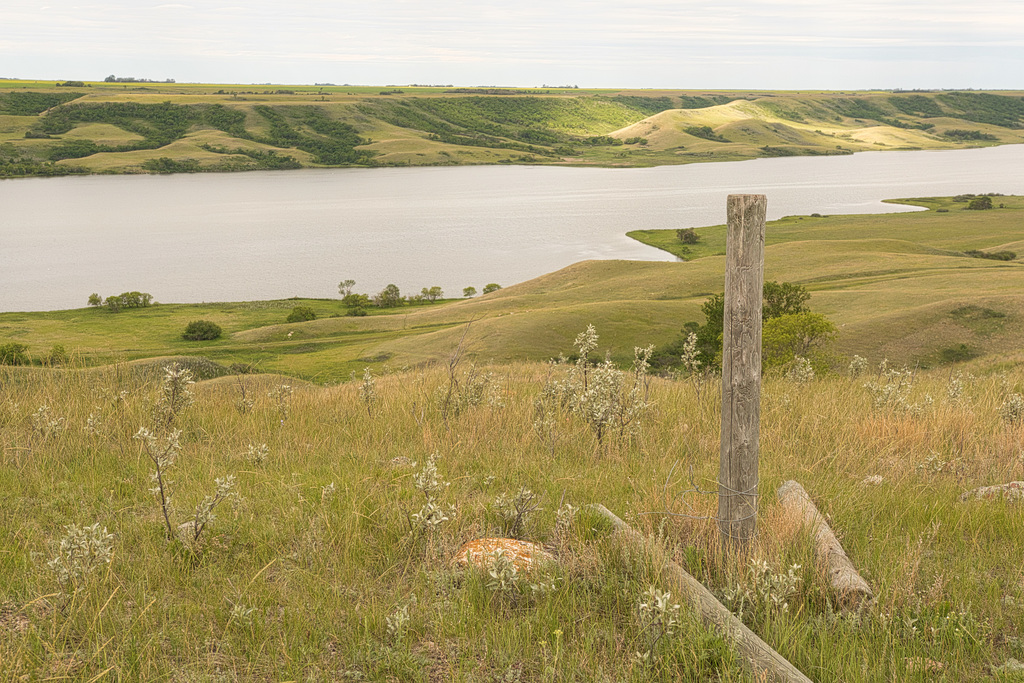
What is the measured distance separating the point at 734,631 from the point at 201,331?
228 feet

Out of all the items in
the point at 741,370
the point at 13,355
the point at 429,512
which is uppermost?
the point at 741,370

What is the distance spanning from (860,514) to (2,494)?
651 cm

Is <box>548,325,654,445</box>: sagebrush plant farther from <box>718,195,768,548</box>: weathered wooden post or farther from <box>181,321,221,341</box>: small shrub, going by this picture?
<box>181,321,221,341</box>: small shrub

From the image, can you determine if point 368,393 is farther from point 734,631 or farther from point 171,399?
point 734,631

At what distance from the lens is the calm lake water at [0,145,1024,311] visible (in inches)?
3629

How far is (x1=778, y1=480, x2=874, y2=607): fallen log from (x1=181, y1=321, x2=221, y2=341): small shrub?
67.6 metres

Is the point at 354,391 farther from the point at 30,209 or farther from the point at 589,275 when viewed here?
the point at 30,209

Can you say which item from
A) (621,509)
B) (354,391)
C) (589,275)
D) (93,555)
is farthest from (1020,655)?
(589,275)

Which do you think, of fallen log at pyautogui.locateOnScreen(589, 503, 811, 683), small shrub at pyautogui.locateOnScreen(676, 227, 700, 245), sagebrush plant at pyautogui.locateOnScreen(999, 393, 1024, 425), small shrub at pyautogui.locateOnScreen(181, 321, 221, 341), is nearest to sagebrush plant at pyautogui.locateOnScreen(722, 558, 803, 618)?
fallen log at pyautogui.locateOnScreen(589, 503, 811, 683)

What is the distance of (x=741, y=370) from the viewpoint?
440 cm

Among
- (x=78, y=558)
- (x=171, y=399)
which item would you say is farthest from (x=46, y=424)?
(x=78, y=558)

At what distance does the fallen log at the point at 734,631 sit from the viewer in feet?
10.8

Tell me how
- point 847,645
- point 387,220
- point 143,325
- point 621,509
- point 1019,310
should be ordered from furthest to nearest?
point 387,220 → point 143,325 → point 1019,310 → point 621,509 → point 847,645

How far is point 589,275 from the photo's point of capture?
254ft
